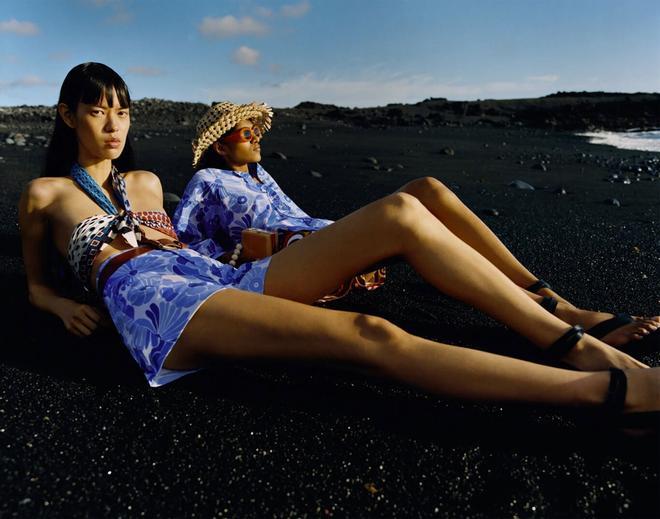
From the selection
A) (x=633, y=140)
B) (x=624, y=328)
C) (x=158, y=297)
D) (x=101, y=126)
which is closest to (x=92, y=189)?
(x=101, y=126)

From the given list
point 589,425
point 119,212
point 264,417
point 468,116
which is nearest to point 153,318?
point 264,417

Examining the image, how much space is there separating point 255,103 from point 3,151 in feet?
33.4

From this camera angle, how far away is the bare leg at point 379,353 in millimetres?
2199

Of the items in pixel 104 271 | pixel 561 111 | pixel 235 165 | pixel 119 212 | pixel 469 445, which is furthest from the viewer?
pixel 561 111

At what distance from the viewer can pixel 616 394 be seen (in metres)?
2.17

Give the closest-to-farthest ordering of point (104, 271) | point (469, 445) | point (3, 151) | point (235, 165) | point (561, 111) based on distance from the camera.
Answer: point (469, 445) < point (104, 271) < point (235, 165) < point (3, 151) < point (561, 111)

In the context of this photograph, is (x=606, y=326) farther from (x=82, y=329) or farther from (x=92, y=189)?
(x=92, y=189)

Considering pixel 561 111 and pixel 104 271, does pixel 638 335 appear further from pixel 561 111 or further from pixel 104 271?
pixel 561 111

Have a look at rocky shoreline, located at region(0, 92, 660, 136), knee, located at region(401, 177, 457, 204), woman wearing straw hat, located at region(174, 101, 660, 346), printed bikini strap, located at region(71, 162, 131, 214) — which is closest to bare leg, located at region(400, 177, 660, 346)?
knee, located at region(401, 177, 457, 204)

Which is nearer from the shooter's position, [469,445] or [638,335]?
[469,445]

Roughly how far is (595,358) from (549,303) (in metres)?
0.73

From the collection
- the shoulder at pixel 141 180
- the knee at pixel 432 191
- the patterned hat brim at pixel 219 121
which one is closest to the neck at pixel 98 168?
the shoulder at pixel 141 180

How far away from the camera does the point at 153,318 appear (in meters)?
2.53

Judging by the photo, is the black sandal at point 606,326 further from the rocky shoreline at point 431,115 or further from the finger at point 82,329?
the rocky shoreline at point 431,115
